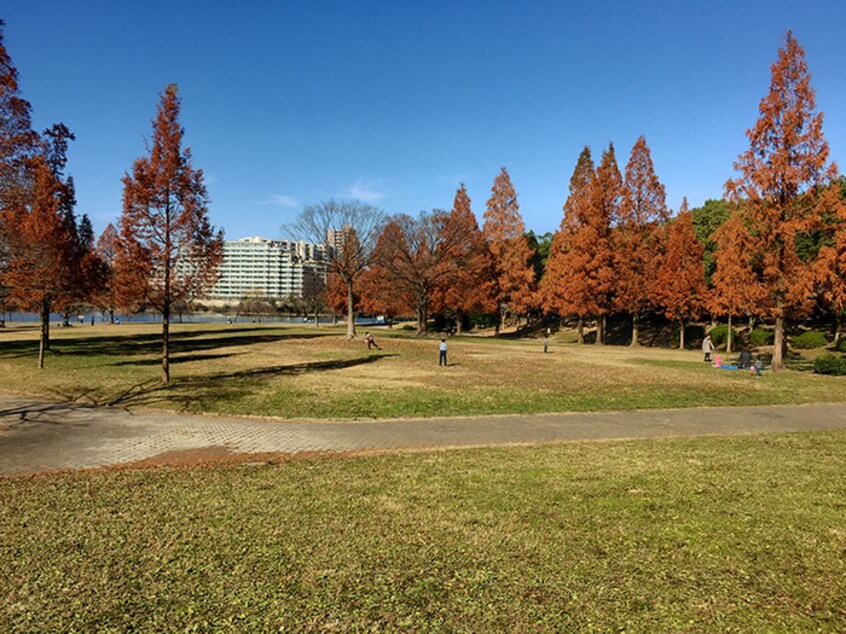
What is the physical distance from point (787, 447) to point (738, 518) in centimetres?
487

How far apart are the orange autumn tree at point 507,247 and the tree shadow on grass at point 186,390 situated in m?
30.4

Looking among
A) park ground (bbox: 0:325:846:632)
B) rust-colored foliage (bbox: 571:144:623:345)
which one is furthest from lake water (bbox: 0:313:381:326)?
park ground (bbox: 0:325:846:632)

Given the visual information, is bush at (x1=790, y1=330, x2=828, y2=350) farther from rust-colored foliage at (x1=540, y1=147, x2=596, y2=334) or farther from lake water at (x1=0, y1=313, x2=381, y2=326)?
lake water at (x1=0, y1=313, x2=381, y2=326)

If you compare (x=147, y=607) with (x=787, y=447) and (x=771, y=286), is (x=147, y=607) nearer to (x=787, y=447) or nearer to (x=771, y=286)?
(x=787, y=447)

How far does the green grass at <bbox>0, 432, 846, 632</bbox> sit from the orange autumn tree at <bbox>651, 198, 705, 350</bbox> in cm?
3190

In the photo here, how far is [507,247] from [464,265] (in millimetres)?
5679

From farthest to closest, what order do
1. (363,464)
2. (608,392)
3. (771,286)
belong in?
(771,286)
(608,392)
(363,464)

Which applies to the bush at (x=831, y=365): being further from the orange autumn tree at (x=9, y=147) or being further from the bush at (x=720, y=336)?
the orange autumn tree at (x=9, y=147)

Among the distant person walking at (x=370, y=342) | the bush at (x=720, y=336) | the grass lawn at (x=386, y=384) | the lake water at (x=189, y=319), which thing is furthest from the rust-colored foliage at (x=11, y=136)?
the lake water at (x=189, y=319)

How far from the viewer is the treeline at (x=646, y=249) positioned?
2117 cm

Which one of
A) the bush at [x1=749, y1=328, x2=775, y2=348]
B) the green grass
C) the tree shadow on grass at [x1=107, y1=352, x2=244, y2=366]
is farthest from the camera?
the bush at [x1=749, y1=328, x2=775, y2=348]

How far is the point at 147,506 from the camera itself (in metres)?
5.93

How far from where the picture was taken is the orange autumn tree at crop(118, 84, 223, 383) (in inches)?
619

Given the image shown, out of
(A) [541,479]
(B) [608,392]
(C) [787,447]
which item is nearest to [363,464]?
(A) [541,479]
